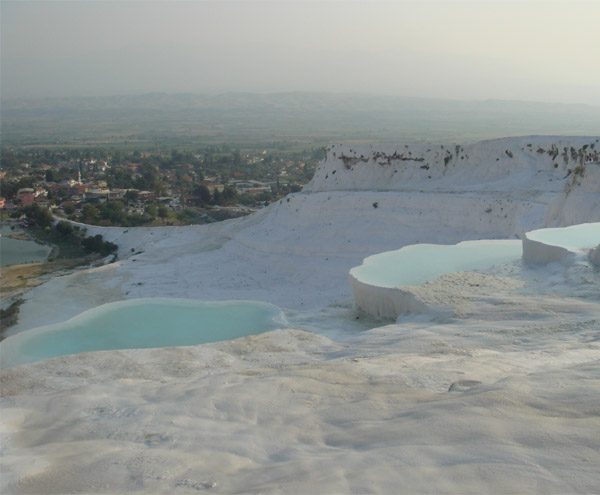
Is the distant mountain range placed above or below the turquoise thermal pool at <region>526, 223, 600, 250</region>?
above

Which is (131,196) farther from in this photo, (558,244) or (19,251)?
(558,244)

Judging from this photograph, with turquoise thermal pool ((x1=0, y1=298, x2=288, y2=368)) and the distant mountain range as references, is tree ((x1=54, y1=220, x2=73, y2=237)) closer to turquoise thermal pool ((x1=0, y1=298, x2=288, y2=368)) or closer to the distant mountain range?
turquoise thermal pool ((x1=0, y1=298, x2=288, y2=368))

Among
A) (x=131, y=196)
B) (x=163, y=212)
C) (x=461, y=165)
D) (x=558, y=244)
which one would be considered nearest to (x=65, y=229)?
(x=163, y=212)

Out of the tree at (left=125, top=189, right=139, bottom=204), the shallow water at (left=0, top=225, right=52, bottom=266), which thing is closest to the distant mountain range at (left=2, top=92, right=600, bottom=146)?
the tree at (left=125, top=189, right=139, bottom=204)

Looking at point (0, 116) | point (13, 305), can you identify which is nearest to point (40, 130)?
point (0, 116)

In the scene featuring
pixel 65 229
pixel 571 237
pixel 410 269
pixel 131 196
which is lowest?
pixel 65 229

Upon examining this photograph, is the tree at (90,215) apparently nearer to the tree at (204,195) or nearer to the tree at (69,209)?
the tree at (69,209)

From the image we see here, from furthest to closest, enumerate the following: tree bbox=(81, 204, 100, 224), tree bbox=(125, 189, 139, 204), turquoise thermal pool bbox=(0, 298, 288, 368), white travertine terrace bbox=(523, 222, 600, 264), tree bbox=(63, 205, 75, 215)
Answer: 1. tree bbox=(125, 189, 139, 204)
2. tree bbox=(63, 205, 75, 215)
3. tree bbox=(81, 204, 100, 224)
4. white travertine terrace bbox=(523, 222, 600, 264)
5. turquoise thermal pool bbox=(0, 298, 288, 368)
